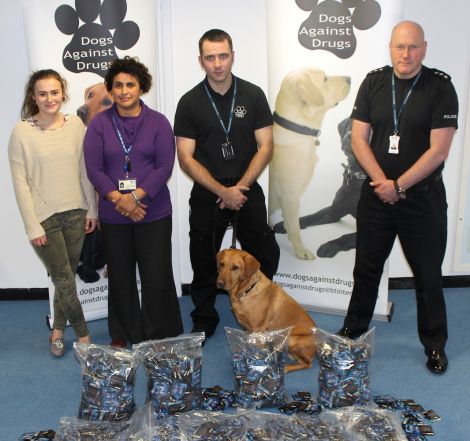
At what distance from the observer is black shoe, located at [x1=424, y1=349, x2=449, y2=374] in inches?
135

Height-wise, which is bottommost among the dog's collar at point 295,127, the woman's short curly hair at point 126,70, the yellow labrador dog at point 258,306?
the yellow labrador dog at point 258,306

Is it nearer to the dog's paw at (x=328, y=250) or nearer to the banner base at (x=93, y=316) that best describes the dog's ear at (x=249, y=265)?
the dog's paw at (x=328, y=250)

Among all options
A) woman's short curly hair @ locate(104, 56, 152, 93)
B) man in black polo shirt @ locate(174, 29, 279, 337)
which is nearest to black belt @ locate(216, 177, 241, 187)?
man in black polo shirt @ locate(174, 29, 279, 337)

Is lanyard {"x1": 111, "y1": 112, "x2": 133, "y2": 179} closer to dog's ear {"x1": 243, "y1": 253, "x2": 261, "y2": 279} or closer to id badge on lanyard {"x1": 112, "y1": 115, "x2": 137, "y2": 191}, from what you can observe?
id badge on lanyard {"x1": 112, "y1": 115, "x2": 137, "y2": 191}

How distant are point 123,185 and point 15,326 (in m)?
1.67

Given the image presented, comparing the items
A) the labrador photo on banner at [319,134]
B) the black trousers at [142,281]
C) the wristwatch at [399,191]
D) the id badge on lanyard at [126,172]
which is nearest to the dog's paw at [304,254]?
the labrador photo on banner at [319,134]

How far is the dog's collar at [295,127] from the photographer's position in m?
4.03

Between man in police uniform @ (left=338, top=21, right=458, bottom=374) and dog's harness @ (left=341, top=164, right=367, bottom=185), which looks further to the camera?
dog's harness @ (left=341, top=164, right=367, bottom=185)

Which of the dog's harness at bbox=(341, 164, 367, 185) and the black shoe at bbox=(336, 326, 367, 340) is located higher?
the dog's harness at bbox=(341, 164, 367, 185)

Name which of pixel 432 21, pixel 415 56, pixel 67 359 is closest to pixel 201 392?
pixel 67 359

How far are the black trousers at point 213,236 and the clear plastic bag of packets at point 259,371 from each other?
32.7 inches

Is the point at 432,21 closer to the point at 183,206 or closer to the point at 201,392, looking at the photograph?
the point at 183,206

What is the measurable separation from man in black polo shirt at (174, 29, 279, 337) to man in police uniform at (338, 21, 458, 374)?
2.09 ft

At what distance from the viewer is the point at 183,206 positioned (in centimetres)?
471
